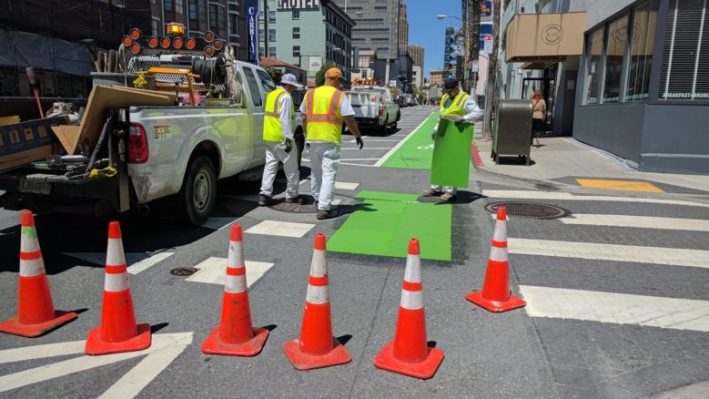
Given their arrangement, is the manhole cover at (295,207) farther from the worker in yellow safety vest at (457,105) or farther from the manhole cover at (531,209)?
the manhole cover at (531,209)

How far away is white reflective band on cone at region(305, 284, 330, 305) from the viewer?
3.36 metres

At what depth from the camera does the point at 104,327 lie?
358 centimetres

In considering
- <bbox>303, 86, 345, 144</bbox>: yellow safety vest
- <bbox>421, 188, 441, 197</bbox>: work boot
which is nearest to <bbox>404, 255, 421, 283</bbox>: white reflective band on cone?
<bbox>303, 86, 345, 144</bbox>: yellow safety vest

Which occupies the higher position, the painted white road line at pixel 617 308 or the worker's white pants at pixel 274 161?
the worker's white pants at pixel 274 161

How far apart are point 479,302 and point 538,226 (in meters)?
3.00

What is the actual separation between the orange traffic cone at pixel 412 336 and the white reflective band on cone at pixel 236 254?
1051mm

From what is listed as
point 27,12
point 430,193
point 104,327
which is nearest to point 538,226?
point 430,193

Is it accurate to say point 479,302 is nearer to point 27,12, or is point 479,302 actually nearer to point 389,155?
point 389,155

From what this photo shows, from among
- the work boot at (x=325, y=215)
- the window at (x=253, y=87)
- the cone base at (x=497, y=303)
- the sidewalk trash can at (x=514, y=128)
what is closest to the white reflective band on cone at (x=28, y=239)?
the cone base at (x=497, y=303)

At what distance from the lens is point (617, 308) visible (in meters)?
4.34

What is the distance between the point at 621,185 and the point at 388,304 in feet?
25.0

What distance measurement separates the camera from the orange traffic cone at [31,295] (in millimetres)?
3746

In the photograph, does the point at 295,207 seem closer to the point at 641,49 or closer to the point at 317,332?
the point at 317,332

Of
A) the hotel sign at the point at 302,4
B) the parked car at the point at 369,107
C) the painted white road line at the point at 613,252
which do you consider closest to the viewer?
the painted white road line at the point at 613,252
